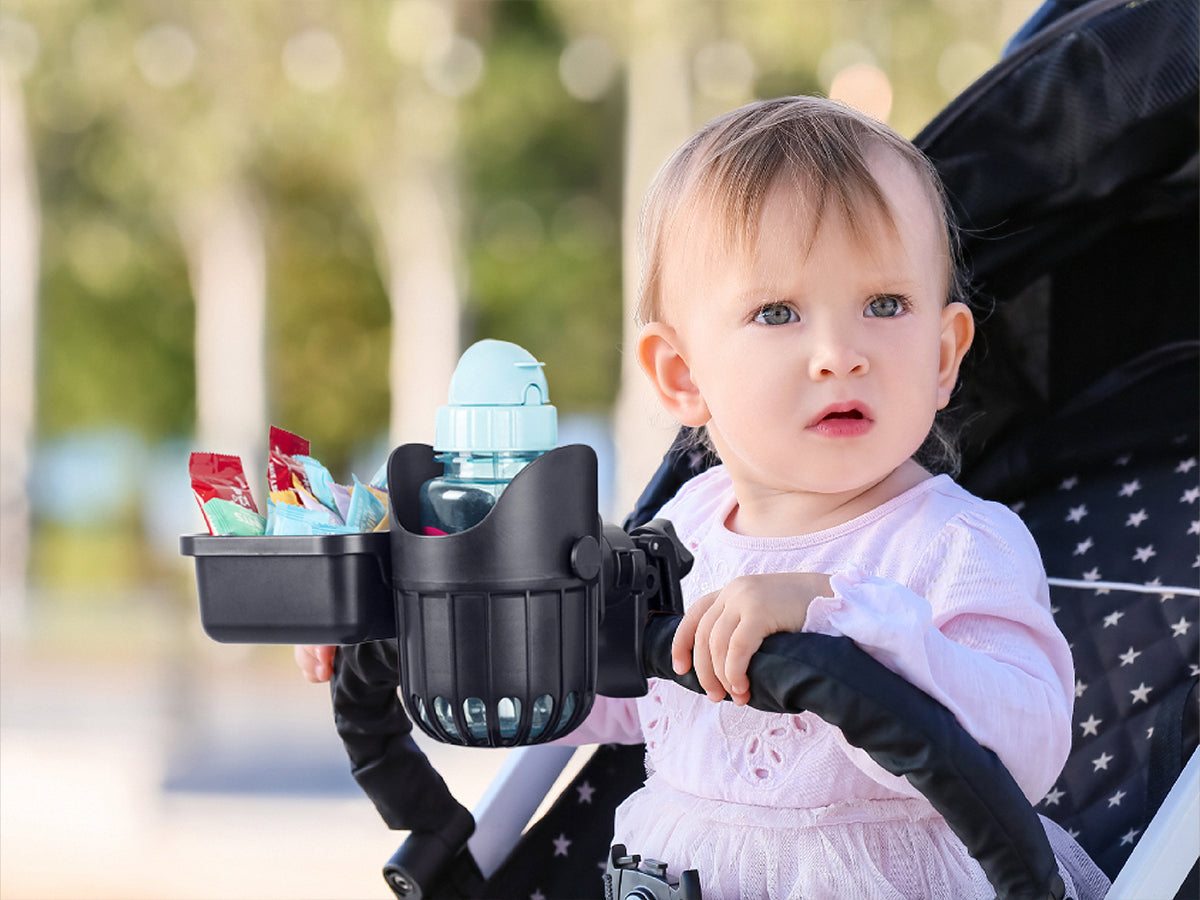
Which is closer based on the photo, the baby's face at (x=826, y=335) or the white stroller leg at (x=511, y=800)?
the baby's face at (x=826, y=335)

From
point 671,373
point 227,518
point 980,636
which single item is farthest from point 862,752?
point 227,518

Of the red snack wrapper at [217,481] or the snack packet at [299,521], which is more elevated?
the red snack wrapper at [217,481]

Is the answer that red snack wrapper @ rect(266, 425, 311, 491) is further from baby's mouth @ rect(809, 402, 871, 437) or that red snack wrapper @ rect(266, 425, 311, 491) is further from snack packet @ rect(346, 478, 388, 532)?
baby's mouth @ rect(809, 402, 871, 437)

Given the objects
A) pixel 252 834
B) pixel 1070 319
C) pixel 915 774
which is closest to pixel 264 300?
pixel 252 834

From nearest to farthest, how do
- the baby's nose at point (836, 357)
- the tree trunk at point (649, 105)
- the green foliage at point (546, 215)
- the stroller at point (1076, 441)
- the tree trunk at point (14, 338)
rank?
the baby's nose at point (836, 357) < the stroller at point (1076, 441) < the tree trunk at point (14, 338) < the tree trunk at point (649, 105) < the green foliage at point (546, 215)

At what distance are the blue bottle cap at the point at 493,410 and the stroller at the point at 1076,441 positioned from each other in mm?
230

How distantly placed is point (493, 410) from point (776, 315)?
255 millimetres

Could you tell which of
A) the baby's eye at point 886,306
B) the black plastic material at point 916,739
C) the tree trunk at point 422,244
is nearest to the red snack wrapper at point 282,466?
the black plastic material at point 916,739

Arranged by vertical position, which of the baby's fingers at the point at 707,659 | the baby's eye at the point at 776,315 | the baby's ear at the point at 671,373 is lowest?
the baby's fingers at the point at 707,659

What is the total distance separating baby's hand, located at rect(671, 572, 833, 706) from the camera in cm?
76

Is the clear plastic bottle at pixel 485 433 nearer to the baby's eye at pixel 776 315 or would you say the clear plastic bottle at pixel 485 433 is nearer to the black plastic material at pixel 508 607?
the black plastic material at pixel 508 607

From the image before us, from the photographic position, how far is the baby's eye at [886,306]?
0.97 meters

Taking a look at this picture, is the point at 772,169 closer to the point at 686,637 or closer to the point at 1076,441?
the point at 686,637

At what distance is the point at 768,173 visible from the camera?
0.97 m
